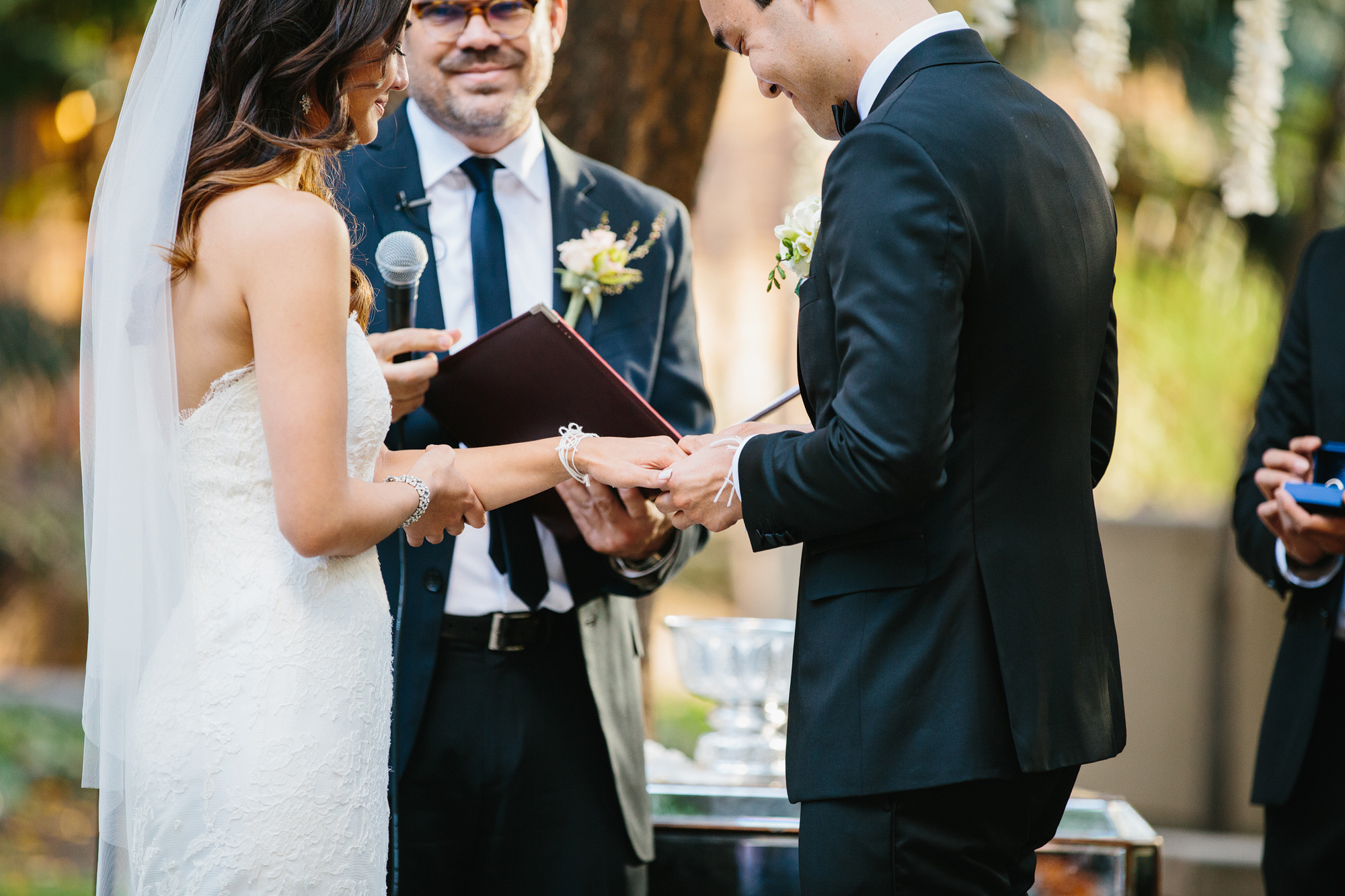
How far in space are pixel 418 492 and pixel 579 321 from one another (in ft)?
2.80

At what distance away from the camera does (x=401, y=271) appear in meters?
2.42

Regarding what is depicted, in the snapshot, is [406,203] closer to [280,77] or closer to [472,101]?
[472,101]

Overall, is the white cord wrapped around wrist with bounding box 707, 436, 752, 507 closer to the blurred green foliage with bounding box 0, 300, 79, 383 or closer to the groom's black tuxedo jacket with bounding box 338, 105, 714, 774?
the groom's black tuxedo jacket with bounding box 338, 105, 714, 774

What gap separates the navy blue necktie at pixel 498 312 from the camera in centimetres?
260

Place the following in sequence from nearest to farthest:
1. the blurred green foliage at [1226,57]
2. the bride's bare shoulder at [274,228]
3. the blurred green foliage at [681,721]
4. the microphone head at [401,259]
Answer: the bride's bare shoulder at [274,228], the microphone head at [401,259], the blurred green foliage at [1226,57], the blurred green foliage at [681,721]

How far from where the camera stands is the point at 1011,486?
1.79 m

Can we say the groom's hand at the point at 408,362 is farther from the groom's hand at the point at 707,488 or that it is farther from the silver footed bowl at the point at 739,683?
the silver footed bowl at the point at 739,683

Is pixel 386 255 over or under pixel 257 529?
over

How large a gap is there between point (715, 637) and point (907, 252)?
179 cm

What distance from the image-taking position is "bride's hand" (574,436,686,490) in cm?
235

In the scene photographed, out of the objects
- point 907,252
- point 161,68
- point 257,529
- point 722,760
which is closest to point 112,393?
point 257,529

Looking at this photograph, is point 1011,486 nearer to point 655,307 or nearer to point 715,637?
point 655,307

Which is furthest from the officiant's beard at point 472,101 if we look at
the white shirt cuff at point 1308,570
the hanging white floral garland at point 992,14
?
the white shirt cuff at point 1308,570

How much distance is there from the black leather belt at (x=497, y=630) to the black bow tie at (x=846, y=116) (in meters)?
1.23
